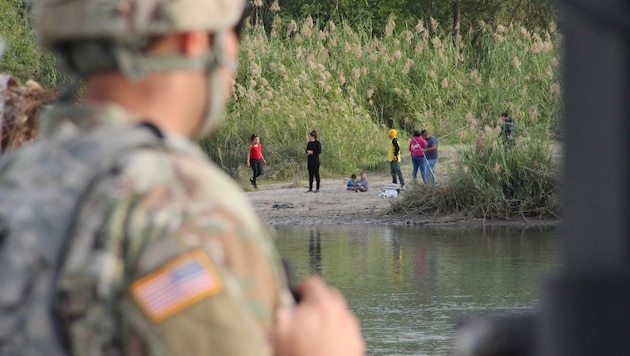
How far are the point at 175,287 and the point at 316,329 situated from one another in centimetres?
25

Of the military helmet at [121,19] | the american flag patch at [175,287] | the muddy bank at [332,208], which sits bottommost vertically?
the muddy bank at [332,208]

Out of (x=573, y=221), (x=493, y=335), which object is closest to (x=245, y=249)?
(x=493, y=335)

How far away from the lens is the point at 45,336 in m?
1.72

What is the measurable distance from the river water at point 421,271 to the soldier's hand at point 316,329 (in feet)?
29.9

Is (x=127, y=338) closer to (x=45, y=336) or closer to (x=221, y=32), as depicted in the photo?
(x=45, y=336)

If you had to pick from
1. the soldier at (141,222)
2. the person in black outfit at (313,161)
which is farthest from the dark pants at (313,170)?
the soldier at (141,222)

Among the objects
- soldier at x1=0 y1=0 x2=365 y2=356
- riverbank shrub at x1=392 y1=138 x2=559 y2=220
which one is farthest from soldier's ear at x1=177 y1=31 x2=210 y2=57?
riverbank shrub at x1=392 y1=138 x2=559 y2=220

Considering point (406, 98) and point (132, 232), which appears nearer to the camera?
point (132, 232)

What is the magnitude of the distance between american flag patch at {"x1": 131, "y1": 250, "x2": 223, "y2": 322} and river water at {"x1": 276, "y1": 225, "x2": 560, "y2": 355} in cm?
934

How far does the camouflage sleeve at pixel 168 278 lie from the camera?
165cm

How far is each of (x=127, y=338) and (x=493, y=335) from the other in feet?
1.36

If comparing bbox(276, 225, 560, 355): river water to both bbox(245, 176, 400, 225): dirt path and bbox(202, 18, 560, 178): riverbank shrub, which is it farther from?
bbox(202, 18, 560, 178): riverbank shrub

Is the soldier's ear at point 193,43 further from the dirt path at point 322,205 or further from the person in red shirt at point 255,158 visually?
the person in red shirt at point 255,158

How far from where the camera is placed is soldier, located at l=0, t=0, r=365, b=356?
5.48 ft
